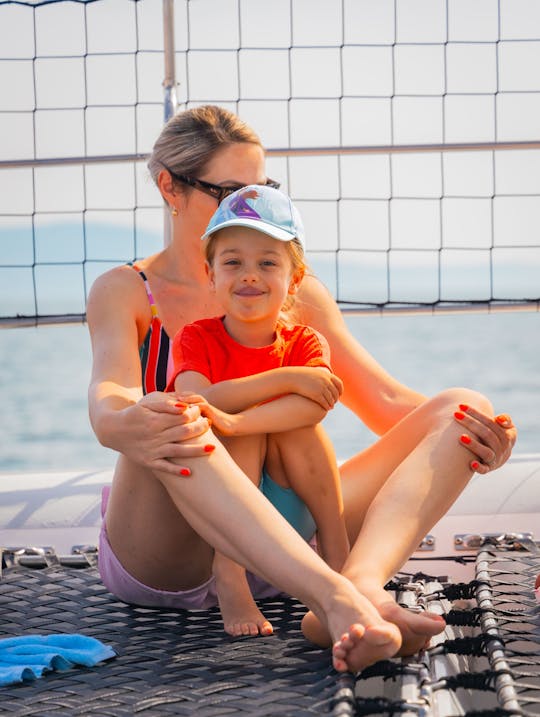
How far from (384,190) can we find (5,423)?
7.91 meters

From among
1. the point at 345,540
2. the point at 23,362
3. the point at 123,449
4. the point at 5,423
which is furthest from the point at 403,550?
the point at 23,362

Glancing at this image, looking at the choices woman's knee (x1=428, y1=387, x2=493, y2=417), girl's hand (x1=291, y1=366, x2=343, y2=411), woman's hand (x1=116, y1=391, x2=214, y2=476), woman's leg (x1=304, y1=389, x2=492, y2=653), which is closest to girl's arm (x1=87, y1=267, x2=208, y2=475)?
woman's hand (x1=116, y1=391, x2=214, y2=476)

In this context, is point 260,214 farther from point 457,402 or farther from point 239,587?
point 239,587

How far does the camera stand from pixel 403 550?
179 centimetres

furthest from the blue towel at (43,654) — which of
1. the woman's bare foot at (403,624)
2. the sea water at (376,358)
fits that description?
the sea water at (376,358)

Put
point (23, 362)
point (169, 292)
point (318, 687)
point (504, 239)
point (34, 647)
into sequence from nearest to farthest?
point (318, 687)
point (34, 647)
point (169, 292)
point (504, 239)
point (23, 362)

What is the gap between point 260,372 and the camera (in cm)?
198

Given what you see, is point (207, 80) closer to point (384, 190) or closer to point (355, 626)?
point (384, 190)

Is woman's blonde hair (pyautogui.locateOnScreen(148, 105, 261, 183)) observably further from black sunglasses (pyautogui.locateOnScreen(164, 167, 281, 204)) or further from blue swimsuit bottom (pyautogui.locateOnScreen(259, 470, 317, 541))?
blue swimsuit bottom (pyautogui.locateOnScreen(259, 470, 317, 541))

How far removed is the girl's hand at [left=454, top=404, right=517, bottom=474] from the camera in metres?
1.90

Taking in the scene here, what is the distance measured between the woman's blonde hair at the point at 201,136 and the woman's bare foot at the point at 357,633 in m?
1.00

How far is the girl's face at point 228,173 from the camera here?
2225 mm

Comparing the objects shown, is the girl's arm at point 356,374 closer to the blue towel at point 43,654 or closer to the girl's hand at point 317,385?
the girl's hand at point 317,385

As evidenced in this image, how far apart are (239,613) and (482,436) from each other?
0.51 metres
